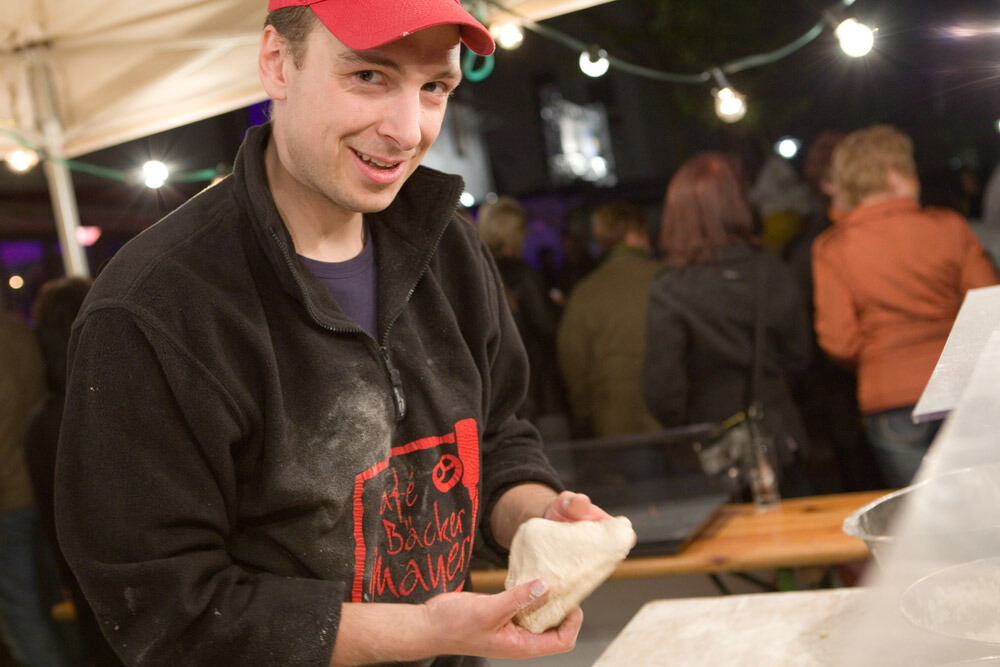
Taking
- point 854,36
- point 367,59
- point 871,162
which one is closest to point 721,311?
point 871,162

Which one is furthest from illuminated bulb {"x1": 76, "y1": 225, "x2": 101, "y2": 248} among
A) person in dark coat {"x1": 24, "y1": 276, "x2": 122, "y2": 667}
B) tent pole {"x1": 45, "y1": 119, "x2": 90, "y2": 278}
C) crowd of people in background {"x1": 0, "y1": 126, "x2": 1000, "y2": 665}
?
person in dark coat {"x1": 24, "y1": 276, "x2": 122, "y2": 667}

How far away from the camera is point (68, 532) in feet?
3.90

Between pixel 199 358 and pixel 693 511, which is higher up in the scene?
pixel 199 358

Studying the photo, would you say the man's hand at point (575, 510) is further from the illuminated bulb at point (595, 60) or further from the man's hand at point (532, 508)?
the illuminated bulb at point (595, 60)

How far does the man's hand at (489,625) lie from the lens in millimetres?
1170

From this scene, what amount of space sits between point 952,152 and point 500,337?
3.16 meters

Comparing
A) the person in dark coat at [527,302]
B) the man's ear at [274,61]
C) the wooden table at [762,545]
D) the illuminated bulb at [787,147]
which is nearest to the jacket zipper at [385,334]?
the man's ear at [274,61]

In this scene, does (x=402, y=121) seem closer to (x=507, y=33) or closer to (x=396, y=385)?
(x=396, y=385)

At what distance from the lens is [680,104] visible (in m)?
4.84

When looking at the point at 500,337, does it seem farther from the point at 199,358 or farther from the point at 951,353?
the point at 951,353

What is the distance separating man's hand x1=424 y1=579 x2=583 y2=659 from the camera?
117 centimetres

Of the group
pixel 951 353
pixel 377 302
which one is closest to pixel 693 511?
pixel 377 302

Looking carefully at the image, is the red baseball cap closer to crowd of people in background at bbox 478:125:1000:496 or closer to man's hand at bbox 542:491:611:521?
man's hand at bbox 542:491:611:521

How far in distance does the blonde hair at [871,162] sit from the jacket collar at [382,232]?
2.18m
